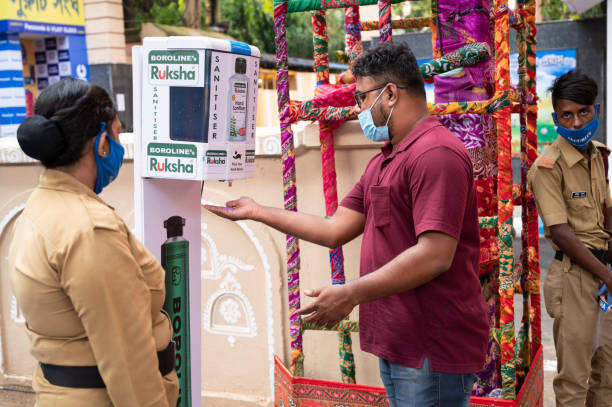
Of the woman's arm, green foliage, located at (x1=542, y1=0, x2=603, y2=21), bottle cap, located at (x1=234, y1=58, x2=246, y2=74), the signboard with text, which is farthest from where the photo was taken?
green foliage, located at (x1=542, y1=0, x2=603, y2=21)

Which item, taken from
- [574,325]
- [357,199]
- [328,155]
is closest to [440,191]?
[357,199]

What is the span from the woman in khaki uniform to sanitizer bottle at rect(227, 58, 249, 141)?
44cm

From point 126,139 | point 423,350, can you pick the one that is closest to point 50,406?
point 423,350

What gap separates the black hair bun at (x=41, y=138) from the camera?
180 centimetres

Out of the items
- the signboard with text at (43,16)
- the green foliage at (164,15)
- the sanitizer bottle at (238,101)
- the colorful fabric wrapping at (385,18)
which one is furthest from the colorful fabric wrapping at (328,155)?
the green foliage at (164,15)

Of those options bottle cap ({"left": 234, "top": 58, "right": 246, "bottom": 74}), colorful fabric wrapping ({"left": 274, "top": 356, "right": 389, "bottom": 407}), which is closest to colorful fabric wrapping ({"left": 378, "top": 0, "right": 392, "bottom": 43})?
bottle cap ({"left": 234, "top": 58, "right": 246, "bottom": 74})

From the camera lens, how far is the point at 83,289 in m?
1.72

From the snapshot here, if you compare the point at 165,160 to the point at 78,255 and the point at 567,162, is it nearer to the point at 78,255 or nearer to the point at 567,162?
the point at 78,255

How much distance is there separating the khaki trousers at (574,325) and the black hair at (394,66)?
4.89 feet

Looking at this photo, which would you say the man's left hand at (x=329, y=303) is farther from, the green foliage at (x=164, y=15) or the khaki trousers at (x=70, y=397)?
the green foliage at (x=164, y=15)

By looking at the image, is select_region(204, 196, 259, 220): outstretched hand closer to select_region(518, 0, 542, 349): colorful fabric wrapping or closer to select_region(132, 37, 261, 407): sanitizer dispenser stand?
select_region(132, 37, 261, 407): sanitizer dispenser stand

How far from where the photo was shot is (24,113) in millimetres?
10617

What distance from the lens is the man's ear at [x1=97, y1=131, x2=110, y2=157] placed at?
1.91m

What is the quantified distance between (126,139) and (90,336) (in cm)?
233
